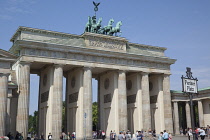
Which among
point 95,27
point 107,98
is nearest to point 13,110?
point 107,98

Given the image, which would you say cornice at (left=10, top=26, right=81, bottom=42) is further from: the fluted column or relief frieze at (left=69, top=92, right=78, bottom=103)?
the fluted column

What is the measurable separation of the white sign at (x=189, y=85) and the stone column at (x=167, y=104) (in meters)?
28.1

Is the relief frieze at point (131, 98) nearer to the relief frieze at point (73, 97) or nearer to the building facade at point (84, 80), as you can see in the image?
the building facade at point (84, 80)

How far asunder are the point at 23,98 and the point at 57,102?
5.10 meters

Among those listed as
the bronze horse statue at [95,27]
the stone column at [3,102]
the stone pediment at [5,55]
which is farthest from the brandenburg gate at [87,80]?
the stone pediment at [5,55]

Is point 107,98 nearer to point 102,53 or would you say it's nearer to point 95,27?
point 102,53

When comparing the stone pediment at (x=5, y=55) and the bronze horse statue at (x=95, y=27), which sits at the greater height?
the bronze horse statue at (x=95, y=27)

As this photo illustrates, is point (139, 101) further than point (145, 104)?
Yes

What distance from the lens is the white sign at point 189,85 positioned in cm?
2140

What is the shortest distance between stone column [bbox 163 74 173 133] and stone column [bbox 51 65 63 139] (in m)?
20.3

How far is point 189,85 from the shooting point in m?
21.7

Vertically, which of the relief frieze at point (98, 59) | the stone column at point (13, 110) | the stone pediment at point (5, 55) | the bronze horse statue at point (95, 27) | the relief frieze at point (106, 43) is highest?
the bronze horse statue at point (95, 27)

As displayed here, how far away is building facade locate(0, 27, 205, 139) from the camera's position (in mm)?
38844

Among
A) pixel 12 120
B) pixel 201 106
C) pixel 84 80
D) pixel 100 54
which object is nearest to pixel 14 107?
pixel 12 120
